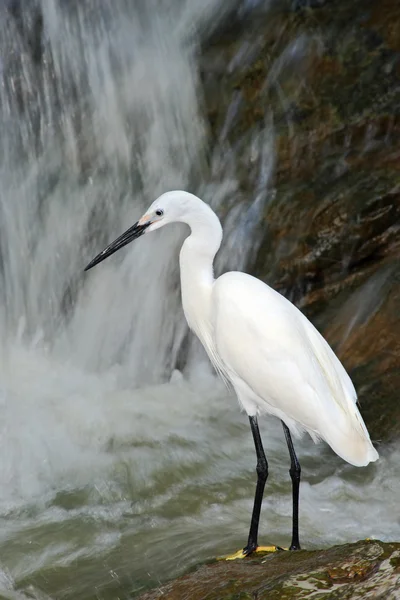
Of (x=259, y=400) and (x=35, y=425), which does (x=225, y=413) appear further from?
(x=259, y=400)

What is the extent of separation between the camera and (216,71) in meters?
6.73

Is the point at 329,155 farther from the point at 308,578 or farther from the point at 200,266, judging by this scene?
the point at 308,578

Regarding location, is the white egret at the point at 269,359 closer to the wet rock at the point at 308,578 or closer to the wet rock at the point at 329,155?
the wet rock at the point at 308,578

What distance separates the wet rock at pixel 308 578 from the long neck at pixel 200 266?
1205 mm

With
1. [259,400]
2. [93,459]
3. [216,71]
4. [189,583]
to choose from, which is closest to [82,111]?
[216,71]

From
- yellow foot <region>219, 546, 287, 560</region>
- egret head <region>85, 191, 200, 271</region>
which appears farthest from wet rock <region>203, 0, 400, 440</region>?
egret head <region>85, 191, 200, 271</region>

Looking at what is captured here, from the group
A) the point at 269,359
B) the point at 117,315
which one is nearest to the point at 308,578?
the point at 269,359

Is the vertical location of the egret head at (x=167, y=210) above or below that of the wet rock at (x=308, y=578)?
above

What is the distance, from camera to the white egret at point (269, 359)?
380cm

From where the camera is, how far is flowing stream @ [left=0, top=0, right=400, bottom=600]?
486 centimetres

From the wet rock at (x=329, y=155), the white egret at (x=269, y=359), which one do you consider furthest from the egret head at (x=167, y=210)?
the wet rock at (x=329, y=155)

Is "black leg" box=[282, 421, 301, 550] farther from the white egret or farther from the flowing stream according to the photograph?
the flowing stream

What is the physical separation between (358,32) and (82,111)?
2.00 metres

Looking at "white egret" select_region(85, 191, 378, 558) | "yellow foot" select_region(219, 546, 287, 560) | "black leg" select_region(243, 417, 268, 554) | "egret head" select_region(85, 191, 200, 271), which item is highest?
"egret head" select_region(85, 191, 200, 271)
